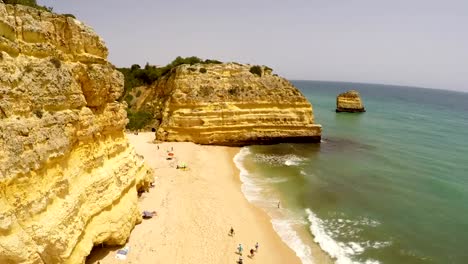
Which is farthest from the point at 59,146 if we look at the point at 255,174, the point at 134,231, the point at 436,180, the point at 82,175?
the point at 436,180

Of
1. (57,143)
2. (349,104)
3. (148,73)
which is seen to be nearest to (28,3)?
(57,143)

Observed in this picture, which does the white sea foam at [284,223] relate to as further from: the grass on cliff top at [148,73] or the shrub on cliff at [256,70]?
the grass on cliff top at [148,73]

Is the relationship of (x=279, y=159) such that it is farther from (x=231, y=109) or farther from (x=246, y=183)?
(x=231, y=109)

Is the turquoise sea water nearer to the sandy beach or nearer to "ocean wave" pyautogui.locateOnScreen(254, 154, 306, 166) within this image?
"ocean wave" pyautogui.locateOnScreen(254, 154, 306, 166)

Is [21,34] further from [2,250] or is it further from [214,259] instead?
[214,259]

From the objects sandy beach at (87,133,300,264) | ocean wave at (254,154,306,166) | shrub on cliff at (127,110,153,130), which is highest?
shrub on cliff at (127,110,153,130)

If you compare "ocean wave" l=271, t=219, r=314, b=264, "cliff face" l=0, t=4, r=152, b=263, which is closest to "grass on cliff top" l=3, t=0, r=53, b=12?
"cliff face" l=0, t=4, r=152, b=263

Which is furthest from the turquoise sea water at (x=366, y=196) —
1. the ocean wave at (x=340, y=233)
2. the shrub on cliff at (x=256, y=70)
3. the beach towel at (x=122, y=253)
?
the shrub on cliff at (x=256, y=70)
